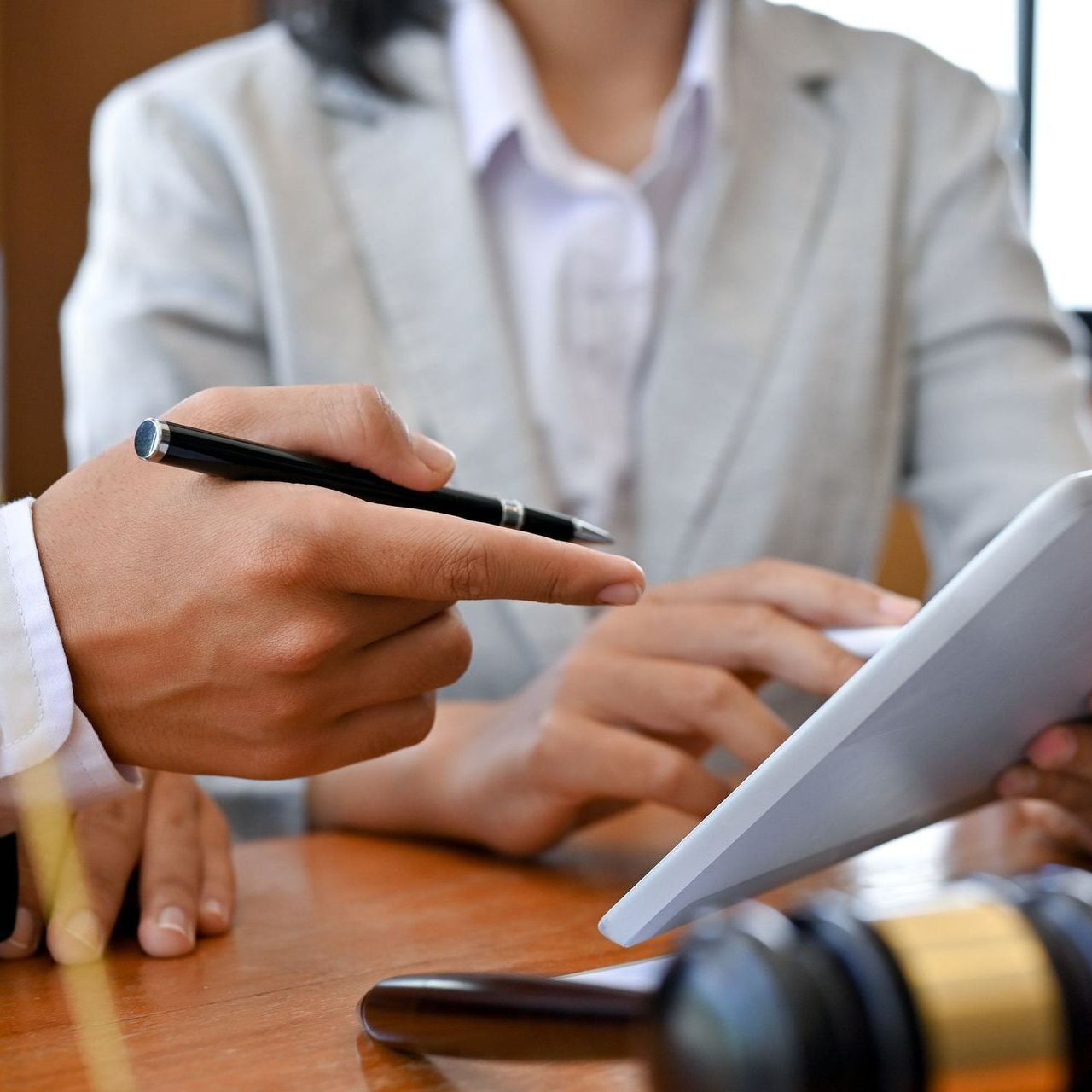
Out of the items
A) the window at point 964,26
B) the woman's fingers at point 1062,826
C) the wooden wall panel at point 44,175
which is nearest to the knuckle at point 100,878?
the woman's fingers at point 1062,826

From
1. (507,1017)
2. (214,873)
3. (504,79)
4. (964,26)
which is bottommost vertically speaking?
(214,873)

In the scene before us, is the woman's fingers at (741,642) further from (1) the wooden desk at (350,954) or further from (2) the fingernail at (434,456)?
(2) the fingernail at (434,456)

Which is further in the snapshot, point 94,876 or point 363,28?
point 363,28

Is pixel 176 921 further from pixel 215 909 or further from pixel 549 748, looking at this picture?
pixel 549 748

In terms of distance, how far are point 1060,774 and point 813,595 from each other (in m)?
0.12

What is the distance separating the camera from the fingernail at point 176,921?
1.27 feet

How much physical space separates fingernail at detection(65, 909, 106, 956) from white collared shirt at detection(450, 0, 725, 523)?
564 millimetres

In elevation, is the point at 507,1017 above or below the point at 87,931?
above

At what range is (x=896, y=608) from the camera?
500 mm

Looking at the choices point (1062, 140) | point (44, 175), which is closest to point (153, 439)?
point (44, 175)

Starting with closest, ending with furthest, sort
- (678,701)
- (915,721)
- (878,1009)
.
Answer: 1. (878,1009)
2. (915,721)
3. (678,701)

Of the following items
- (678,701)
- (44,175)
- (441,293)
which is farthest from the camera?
(44,175)

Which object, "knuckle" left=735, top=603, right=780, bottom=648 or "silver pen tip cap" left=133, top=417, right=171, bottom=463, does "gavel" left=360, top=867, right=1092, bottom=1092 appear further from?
"knuckle" left=735, top=603, right=780, bottom=648

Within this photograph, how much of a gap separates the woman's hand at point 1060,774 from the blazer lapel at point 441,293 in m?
0.45
